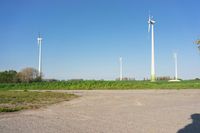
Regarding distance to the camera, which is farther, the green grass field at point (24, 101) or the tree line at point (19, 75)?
the tree line at point (19, 75)

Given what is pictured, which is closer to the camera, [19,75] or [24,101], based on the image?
[24,101]

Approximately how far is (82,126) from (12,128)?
2218mm

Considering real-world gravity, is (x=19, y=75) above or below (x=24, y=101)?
above

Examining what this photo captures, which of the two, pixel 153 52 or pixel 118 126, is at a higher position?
pixel 153 52

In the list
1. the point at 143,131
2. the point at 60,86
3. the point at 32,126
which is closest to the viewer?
the point at 143,131

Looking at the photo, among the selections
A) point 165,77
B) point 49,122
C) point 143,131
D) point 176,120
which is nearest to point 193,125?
point 176,120

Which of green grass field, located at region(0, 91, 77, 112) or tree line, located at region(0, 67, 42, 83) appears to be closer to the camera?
green grass field, located at region(0, 91, 77, 112)

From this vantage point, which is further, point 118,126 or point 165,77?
point 165,77

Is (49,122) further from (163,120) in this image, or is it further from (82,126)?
(163,120)

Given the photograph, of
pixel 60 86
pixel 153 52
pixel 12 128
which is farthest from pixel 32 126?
pixel 153 52

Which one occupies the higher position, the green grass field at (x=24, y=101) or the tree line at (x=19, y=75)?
the tree line at (x=19, y=75)

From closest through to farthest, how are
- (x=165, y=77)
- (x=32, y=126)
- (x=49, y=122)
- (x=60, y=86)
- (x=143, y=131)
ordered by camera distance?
(x=143, y=131)
(x=32, y=126)
(x=49, y=122)
(x=60, y=86)
(x=165, y=77)

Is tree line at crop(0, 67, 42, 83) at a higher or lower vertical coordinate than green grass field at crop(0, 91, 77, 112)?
higher

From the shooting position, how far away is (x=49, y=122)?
37.1 feet
